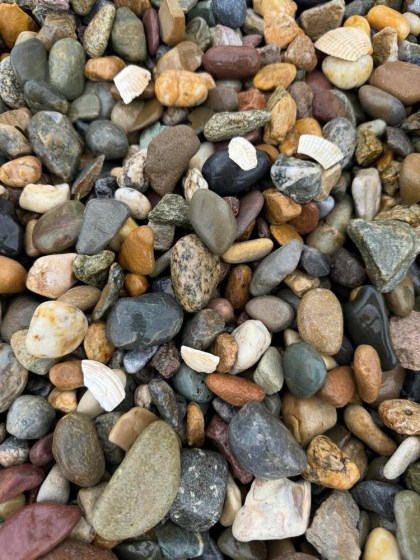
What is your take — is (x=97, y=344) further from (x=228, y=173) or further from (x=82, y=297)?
(x=228, y=173)

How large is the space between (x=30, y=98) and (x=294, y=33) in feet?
3.11

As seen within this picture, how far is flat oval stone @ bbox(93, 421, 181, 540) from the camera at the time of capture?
105cm

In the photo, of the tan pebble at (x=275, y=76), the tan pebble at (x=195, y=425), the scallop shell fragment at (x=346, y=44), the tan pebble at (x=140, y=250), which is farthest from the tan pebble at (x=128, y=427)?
the scallop shell fragment at (x=346, y=44)

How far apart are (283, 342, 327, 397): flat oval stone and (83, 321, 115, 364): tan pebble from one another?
50 cm

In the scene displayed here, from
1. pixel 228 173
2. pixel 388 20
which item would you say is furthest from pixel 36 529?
pixel 388 20

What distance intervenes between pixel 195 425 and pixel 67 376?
0.37 meters

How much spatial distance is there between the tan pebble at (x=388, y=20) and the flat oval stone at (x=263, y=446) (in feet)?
4.73

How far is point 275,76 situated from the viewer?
4.90 feet

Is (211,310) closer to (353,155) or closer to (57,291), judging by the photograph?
(57,291)


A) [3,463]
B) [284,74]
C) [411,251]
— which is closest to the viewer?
[3,463]

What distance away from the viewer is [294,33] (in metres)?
1.58

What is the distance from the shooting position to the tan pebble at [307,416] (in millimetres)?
1208

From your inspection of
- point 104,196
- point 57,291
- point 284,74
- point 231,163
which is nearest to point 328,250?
point 231,163

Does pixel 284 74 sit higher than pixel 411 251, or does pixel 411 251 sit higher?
pixel 284 74
